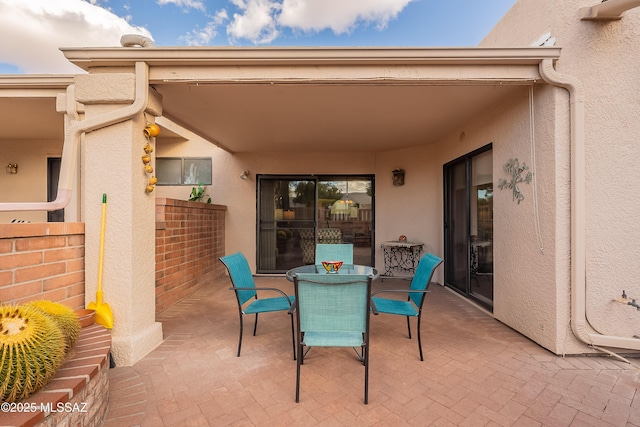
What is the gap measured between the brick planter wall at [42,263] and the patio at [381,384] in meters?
0.81

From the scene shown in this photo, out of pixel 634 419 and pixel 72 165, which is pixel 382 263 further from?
pixel 72 165

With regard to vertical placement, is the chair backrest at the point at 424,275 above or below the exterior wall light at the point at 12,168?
below

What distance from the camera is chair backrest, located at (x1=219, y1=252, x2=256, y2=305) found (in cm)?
236

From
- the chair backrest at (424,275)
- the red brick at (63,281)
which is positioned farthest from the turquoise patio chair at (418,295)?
the red brick at (63,281)

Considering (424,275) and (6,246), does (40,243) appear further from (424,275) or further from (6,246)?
(424,275)

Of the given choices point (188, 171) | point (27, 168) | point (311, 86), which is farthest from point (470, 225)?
point (27, 168)

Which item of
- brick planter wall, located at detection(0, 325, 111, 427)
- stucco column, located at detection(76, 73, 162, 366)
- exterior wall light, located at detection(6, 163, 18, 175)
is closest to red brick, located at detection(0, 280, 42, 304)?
stucco column, located at detection(76, 73, 162, 366)

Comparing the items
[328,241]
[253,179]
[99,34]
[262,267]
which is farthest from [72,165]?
[99,34]

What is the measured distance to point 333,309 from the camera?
5.72ft

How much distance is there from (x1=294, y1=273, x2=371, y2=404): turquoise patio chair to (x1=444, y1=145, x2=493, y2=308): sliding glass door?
101 inches

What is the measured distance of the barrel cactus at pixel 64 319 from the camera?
1.49m

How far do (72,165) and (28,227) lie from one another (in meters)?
0.70

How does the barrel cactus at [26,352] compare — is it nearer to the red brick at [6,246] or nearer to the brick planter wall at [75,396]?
the brick planter wall at [75,396]

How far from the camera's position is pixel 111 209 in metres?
2.29
